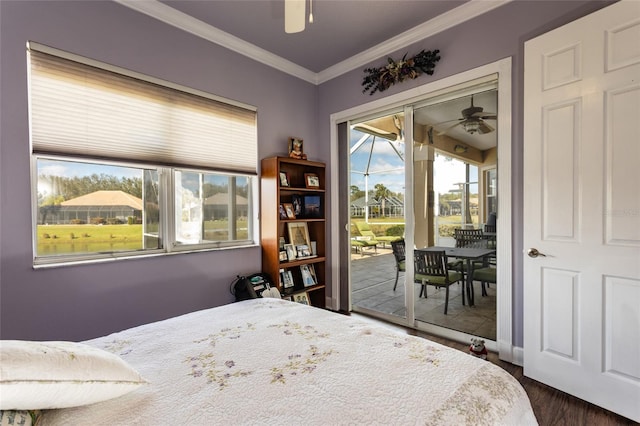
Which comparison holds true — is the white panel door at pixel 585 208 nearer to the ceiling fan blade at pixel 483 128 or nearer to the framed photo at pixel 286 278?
the ceiling fan blade at pixel 483 128

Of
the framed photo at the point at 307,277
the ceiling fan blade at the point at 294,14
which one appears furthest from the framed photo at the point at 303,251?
the ceiling fan blade at the point at 294,14

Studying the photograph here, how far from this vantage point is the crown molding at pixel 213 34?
2328 millimetres

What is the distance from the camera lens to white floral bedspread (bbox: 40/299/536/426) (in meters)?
Result: 0.83

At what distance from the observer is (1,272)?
5.84ft

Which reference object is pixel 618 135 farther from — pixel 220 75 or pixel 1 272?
pixel 1 272

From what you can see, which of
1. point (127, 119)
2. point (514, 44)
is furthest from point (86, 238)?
point (514, 44)

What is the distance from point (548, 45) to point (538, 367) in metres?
2.13

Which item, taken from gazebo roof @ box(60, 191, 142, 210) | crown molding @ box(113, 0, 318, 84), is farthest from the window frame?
crown molding @ box(113, 0, 318, 84)

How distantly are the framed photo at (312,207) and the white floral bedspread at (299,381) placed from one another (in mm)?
2093

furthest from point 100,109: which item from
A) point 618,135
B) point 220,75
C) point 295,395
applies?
point 618,135

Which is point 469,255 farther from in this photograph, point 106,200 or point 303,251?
point 106,200

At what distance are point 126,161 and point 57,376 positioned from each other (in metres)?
1.90

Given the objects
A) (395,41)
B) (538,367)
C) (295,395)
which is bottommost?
(538,367)

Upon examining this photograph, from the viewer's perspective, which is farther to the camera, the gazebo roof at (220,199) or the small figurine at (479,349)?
the gazebo roof at (220,199)
